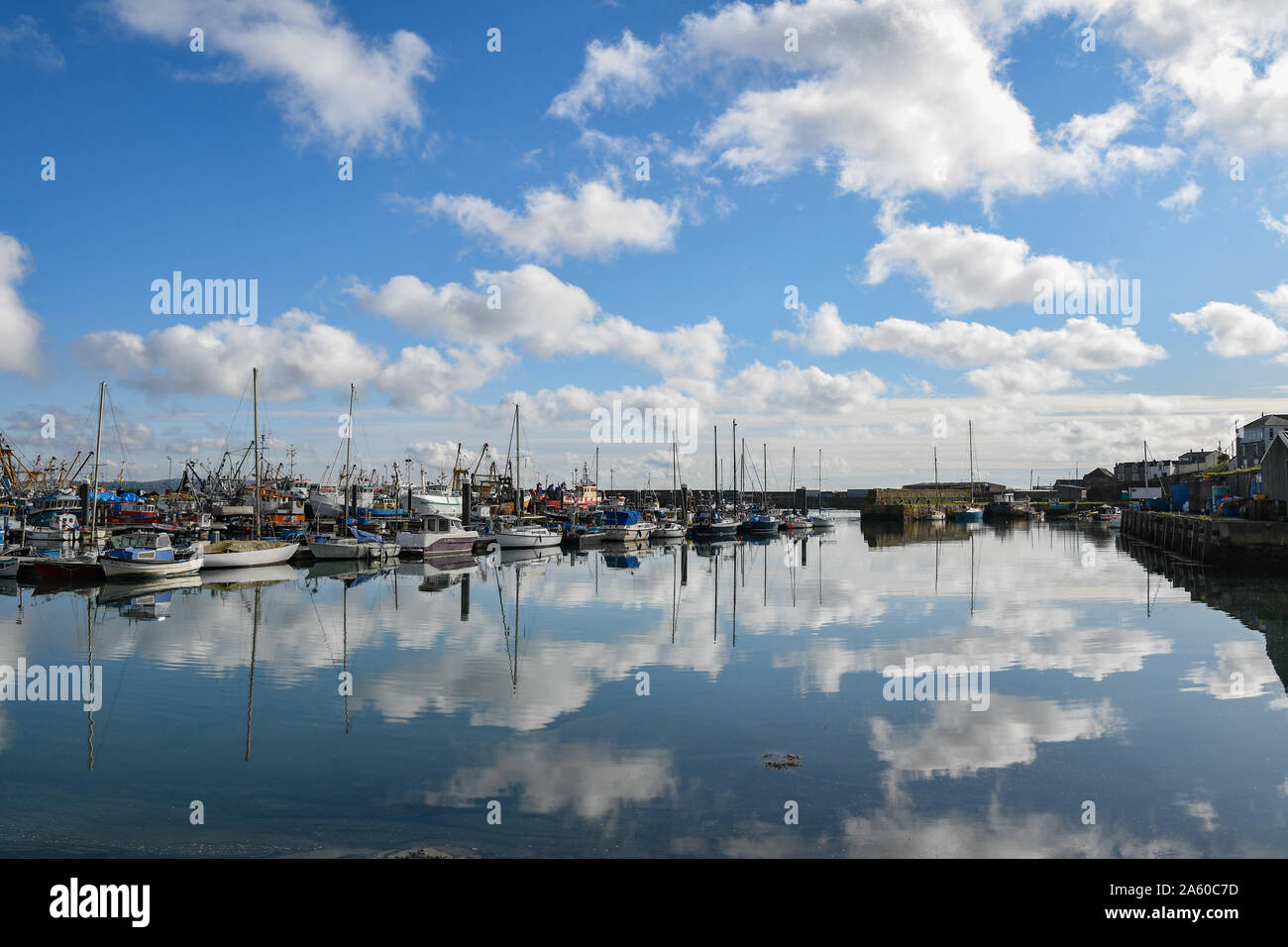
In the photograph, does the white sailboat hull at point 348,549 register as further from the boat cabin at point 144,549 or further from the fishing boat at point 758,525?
the fishing boat at point 758,525

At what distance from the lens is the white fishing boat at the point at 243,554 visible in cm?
4806

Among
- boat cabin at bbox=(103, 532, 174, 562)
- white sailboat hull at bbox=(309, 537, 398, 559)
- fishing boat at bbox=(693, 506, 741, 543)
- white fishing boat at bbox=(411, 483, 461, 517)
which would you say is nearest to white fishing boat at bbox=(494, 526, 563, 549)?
white sailboat hull at bbox=(309, 537, 398, 559)

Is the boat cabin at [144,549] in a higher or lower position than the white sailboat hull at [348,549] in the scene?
higher

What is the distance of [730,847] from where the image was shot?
10125 mm

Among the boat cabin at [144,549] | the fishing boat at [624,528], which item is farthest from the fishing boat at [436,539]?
the boat cabin at [144,549]

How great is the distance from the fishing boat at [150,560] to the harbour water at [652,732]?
328 inches

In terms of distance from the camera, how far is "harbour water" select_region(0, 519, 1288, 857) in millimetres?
10750

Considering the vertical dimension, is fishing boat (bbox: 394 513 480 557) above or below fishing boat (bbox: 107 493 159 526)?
below

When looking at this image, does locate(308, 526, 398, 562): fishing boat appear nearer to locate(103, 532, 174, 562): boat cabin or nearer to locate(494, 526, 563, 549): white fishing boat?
locate(494, 526, 563, 549): white fishing boat

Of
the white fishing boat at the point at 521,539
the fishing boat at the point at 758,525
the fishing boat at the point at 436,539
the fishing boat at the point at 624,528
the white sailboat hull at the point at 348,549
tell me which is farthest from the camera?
the fishing boat at the point at 758,525

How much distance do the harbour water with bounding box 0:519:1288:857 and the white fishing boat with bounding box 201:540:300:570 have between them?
47.4 ft
